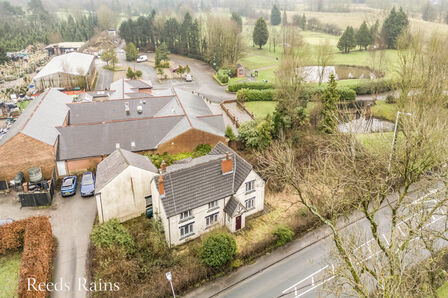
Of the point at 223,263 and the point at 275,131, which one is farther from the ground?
the point at 275,131

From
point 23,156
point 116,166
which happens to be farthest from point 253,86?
point 23,156

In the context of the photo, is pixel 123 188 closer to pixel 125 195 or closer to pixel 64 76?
pixel 125 195

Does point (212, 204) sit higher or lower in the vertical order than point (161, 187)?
lower

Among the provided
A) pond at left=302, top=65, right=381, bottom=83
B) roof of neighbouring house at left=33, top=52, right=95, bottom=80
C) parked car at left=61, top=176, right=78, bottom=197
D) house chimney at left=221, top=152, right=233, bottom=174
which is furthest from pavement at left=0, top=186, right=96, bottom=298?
pond at left=302, top=65, right=381, bottom=83

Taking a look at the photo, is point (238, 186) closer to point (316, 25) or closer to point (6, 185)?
point (6, 185)

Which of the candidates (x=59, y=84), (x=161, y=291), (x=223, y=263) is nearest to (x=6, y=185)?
(x=161, y=291)

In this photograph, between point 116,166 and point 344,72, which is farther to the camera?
→ point 344,72

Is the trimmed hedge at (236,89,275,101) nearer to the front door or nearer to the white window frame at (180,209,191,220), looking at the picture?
the front door
